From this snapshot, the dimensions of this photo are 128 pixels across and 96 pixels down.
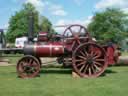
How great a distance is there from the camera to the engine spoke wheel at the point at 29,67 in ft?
43.8

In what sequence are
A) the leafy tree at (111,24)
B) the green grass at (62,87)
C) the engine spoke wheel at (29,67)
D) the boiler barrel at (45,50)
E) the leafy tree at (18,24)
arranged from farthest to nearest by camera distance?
the leafy tree at (111,24) → the leafy tree at (18,24) → the boiler barrel at (45,50) → the engine spoke wheel at (29,67) → the green grass at (62,87)

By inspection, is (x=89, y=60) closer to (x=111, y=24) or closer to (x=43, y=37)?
(x=43, y=37)

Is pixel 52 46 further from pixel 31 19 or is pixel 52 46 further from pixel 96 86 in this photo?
pixel 96 86

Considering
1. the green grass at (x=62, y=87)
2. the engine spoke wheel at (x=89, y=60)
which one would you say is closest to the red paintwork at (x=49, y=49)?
the engine spoke wheel at (x=89, y=60)

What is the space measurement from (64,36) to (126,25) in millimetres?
74175

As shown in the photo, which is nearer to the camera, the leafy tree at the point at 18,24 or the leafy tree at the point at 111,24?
the leafy tree at the point at 18,24

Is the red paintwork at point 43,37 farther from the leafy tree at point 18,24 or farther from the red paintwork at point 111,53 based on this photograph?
the leafy tree at point 18,24

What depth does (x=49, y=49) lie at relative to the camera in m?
13.7

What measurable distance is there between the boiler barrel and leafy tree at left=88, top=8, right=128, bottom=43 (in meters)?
64.5

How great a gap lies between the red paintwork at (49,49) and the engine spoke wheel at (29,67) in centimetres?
42

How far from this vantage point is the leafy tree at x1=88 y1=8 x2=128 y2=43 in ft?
261

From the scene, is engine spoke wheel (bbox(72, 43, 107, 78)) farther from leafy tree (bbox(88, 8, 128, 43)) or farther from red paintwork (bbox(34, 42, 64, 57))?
leafy tree (bbox(88, 8, 128, 43))

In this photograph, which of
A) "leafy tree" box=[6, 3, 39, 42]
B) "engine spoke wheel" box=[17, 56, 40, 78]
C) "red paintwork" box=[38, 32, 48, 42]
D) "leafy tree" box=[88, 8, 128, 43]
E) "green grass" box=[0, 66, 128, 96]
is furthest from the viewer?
"leafy tree" box=[88, 8, 128, 43]

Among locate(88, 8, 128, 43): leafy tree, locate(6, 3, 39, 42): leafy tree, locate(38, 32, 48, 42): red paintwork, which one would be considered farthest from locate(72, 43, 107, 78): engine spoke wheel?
locate(88, 8, 128, 43): leafy tree
